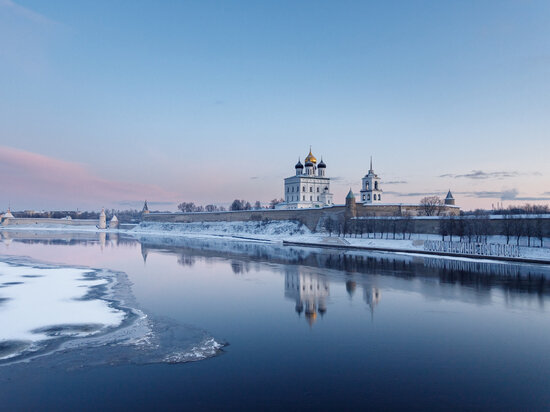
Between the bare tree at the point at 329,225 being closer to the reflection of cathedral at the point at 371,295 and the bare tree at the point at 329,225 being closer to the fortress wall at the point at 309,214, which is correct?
the fortress wall at the point at 309,214

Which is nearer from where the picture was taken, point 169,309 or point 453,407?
point 453,407

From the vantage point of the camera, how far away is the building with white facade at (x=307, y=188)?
39.9 metres

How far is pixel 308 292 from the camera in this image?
1045 cm

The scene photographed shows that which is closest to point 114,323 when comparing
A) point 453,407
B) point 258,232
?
point 453,407

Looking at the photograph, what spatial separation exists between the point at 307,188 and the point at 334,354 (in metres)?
35.2

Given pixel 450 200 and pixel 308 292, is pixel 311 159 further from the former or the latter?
pixel 308 292

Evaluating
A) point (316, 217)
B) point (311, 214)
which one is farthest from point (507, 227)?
point (311, 214)

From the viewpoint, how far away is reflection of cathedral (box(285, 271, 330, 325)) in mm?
8398

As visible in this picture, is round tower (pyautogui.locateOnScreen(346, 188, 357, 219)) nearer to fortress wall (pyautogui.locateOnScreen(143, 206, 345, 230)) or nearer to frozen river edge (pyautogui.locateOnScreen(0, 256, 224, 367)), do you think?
fortress wall (pyautogui.locateOnScreen(143, 206, 345, 230))

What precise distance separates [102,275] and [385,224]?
65.4 ft

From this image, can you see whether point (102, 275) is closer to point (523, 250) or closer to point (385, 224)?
point (523, 250)

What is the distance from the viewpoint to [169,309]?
826cm

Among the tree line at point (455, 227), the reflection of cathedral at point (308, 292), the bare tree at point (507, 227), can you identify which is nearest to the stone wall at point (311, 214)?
the tree line at point (455, 227)

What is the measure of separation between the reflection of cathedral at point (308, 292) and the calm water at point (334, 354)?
0.14 ft
